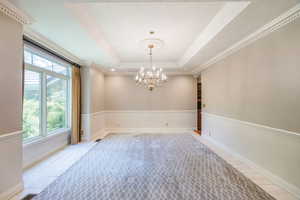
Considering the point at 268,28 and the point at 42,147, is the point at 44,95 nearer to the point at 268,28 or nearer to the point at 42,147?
the point at 42,147

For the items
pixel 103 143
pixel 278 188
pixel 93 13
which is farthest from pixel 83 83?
pixel 278 188

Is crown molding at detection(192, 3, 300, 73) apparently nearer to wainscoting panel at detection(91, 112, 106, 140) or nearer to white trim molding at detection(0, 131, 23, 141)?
white trim molding at detection(0, 131, 23, 141)

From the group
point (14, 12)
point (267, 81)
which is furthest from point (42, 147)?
point (267, 81)

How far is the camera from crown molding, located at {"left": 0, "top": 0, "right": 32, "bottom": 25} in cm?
199

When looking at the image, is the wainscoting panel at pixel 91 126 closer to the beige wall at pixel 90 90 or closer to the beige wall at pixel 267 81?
the beige wall at pixel 90 90

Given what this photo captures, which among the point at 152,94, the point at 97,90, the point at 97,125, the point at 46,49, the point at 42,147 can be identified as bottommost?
the point at 42,147

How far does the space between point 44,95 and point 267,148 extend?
4871 mm

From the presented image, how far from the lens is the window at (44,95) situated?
3266 mm

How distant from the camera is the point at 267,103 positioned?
2.76 metres

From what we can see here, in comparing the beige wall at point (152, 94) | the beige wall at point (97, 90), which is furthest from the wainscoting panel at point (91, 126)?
the beige wall at point (152, 94)

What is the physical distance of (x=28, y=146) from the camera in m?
3.15

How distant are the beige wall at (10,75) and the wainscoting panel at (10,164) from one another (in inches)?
5.2

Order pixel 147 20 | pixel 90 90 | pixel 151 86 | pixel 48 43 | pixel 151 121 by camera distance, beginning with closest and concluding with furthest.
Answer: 1. pixel 147 20
2. pixel 48 43
3. pixel 151 86
4. pixel 90 90
5. pixel 151 121

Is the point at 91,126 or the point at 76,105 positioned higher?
the point at 76,105
